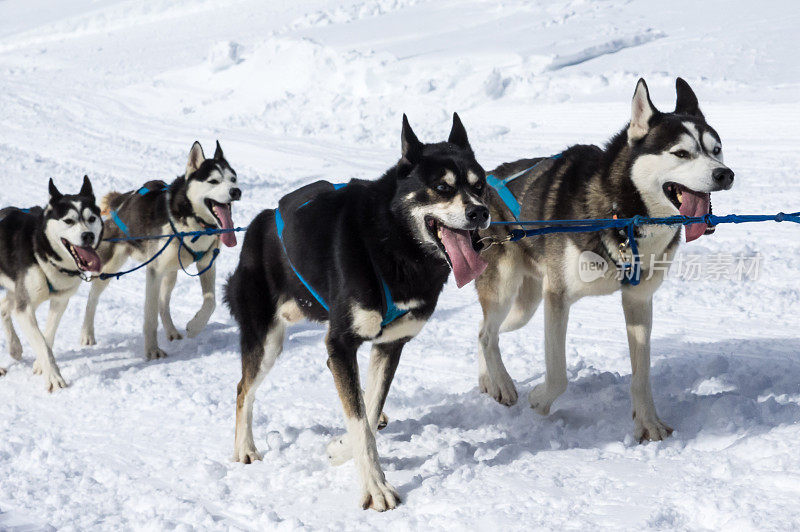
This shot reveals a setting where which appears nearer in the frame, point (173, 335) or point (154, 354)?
point (154, 354)

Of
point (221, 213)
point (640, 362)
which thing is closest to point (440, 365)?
point (640, 362)

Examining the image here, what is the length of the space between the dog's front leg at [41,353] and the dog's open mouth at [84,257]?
357 mm

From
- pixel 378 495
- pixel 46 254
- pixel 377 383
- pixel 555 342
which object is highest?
pixel 46 254

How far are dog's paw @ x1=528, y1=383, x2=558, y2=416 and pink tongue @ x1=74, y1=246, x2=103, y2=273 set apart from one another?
8.66ft

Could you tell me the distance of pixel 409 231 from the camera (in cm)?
277

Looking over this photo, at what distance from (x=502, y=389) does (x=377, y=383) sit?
2.99ft

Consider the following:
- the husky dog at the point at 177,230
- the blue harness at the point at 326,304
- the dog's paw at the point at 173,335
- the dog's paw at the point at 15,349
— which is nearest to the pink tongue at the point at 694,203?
the blue harness at the point at 326,304

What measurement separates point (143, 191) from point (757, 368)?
3.91m

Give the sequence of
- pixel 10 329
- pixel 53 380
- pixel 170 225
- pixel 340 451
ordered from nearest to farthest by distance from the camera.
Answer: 1. pixel 340 451
2. pixel 53 380
3. pixel 10 329
4. pixel 170 225

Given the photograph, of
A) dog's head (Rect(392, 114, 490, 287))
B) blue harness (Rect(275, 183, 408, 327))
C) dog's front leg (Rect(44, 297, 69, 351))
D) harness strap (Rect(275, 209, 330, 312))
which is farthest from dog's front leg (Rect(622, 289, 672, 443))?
dog's front leg (Rect(44, 297, 69, 351))

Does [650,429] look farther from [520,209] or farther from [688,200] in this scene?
[520,209]

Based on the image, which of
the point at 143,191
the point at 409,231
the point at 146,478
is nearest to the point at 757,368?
the point at 409,231

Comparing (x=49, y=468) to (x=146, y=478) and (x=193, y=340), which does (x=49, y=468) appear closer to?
(x=146, y=478)

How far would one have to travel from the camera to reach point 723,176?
2814mm
